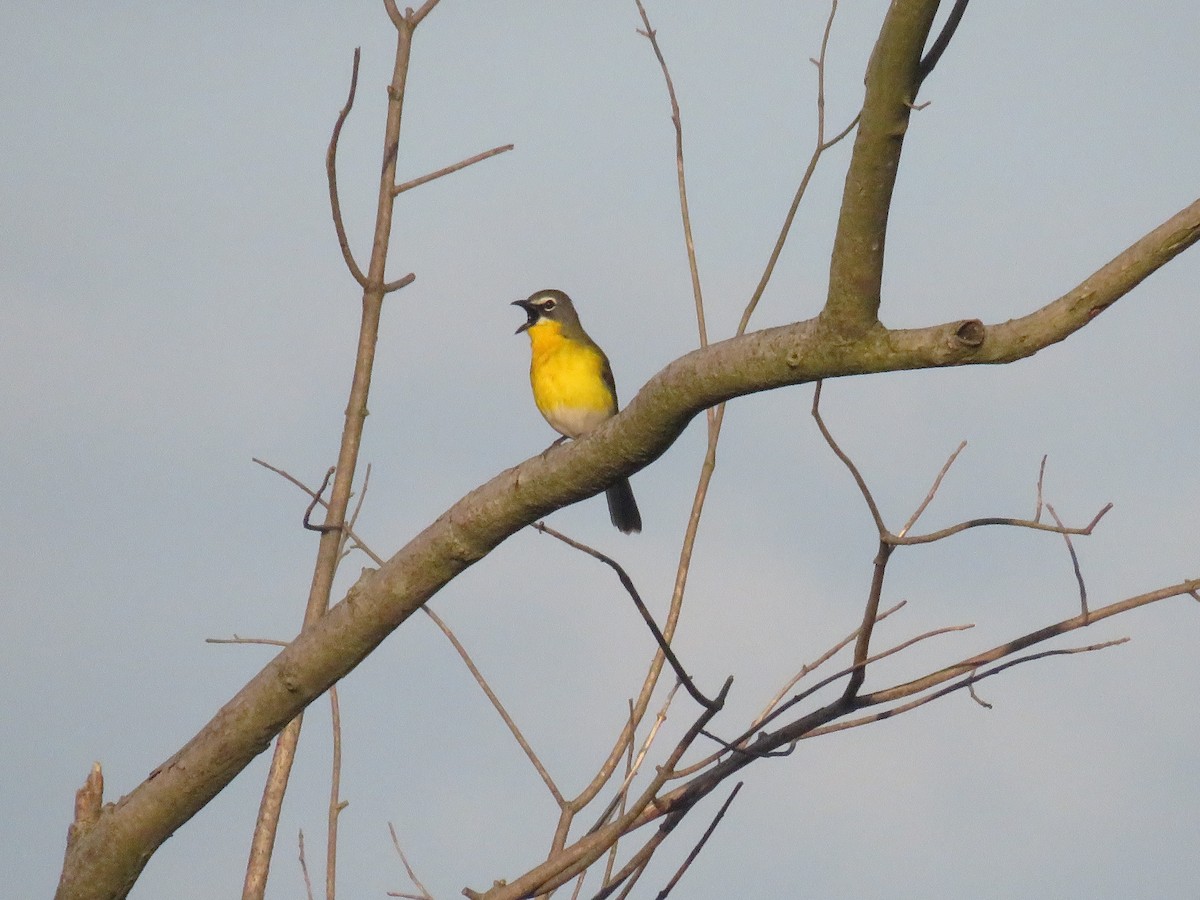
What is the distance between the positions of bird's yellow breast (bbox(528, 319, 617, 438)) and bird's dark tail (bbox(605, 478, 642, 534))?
0.63 meters

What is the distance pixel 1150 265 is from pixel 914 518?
100 cm

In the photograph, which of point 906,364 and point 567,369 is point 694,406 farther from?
point 567,369

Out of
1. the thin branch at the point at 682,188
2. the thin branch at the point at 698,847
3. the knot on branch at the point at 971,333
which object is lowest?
the thin branch at the point at 698,847

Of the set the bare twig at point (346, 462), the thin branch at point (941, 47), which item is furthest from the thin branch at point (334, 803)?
the thin branch at point (941, 47)

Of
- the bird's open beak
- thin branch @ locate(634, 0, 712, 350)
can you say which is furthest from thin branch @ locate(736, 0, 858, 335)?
the bird's open beak

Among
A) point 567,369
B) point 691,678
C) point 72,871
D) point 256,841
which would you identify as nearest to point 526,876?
point 691,678

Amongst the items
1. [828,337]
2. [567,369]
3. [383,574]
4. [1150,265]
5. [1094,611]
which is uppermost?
[567,369]

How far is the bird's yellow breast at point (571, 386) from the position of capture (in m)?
8.46

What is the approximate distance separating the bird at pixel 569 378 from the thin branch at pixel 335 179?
116 inches

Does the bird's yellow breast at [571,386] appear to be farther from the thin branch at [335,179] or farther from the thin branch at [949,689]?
the thin branch at [949,689]

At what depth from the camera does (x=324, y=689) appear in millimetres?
4758

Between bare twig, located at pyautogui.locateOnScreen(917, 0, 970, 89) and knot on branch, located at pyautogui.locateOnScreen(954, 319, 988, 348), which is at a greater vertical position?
bare twig, located at pyautogui.locateOnScreen(917, 0, 970, 89)

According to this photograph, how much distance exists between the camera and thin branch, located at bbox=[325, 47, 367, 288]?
5199 mm

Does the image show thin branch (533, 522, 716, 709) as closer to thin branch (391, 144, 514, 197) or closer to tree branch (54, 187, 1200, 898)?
tree branch (54, 187, 1200, 898)
